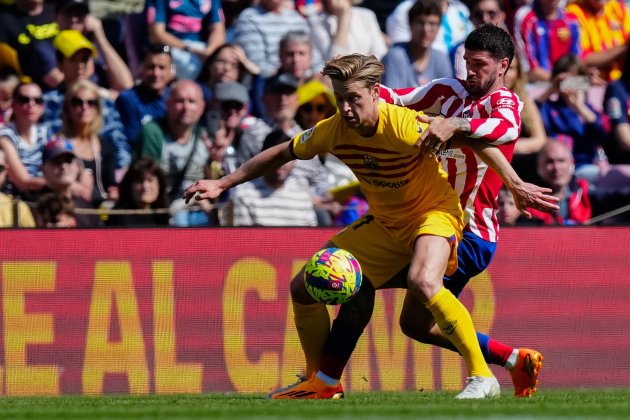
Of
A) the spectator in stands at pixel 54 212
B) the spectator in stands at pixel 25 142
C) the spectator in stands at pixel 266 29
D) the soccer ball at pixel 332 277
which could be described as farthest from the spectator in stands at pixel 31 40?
the soccer ball at pixel 332 277

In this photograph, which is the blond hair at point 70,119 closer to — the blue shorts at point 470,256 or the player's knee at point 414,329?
the player's knee at point 414,329

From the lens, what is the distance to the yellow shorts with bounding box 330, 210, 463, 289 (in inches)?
294

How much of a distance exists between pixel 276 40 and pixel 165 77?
125 centimetres

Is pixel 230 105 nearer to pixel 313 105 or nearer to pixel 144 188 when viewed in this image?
pixel 313 105

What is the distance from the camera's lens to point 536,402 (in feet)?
23.2

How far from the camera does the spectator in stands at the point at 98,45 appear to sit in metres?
11.9

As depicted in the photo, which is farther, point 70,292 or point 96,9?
point 96,9

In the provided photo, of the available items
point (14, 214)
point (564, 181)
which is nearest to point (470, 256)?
point (564, 181)

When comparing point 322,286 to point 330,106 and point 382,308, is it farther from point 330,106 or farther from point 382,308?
point 330,106

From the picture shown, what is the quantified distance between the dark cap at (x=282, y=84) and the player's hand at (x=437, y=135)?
4744 millimetres

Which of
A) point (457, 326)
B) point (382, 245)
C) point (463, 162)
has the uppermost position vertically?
point (463, 162)

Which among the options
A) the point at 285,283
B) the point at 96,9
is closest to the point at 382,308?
the point at 285,283

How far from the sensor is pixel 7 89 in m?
11.5

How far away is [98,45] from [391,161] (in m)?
5.55
